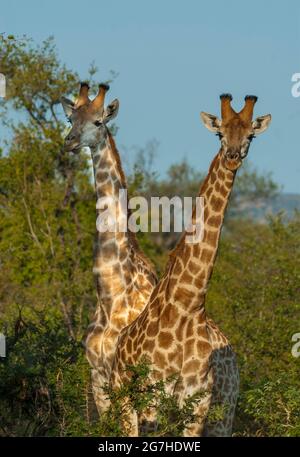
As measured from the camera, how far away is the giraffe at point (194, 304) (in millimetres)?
11344

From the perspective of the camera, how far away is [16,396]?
496 inches

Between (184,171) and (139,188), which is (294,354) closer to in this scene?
(139,188)

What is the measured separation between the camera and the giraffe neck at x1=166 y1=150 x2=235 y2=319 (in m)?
11.6

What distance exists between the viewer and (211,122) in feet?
38.4

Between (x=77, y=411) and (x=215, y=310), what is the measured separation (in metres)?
8.64

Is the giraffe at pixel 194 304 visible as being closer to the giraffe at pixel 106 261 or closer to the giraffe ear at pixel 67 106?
the giraffe at pixel 106 261

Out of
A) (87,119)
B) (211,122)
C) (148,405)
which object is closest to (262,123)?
(211,122)

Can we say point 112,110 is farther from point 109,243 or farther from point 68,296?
point 68,296

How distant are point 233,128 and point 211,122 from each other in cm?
50

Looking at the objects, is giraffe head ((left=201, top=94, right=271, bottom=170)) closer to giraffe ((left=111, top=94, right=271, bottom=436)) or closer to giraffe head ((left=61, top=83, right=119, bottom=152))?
giraffe ((left=111, top=94, right=271, bottom=436))

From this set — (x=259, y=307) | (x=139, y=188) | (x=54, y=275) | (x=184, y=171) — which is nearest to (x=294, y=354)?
(x=259, y=307)

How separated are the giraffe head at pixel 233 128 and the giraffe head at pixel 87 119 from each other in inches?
88.2

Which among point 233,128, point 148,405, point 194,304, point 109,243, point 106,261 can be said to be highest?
point 233,128

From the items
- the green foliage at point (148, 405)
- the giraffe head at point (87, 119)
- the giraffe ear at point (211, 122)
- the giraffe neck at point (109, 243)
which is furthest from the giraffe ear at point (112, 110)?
the green foliage at point (148, 405)
